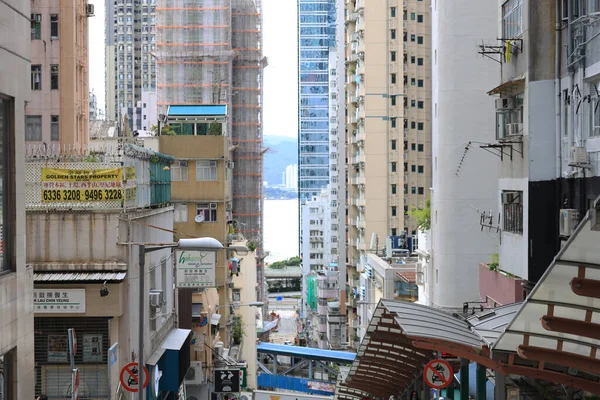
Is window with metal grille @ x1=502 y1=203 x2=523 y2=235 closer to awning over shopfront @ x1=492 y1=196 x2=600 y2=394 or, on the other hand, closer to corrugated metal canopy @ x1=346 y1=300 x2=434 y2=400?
corrugated metal canopy @ x1=346 y1=300 x2=434 y2=400

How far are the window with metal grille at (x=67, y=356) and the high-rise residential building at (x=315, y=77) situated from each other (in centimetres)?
13322

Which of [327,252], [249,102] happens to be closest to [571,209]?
[249,102]

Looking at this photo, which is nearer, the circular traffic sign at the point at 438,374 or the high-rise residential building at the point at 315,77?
the circular traffic sign at the point at 438,374

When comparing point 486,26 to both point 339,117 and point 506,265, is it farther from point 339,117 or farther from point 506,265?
point 339,117

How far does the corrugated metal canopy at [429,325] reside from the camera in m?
16.4

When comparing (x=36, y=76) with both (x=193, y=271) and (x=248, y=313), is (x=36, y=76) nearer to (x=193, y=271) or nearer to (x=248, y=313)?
(x=193, y=271)

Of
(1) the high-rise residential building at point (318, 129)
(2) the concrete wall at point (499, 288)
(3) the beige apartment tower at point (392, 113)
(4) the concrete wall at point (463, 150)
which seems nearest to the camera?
(2) the concrete wall at point (499, 288)

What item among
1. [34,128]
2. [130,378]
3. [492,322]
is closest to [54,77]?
[34,128]

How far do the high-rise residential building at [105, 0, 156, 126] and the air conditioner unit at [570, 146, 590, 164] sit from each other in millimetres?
136915

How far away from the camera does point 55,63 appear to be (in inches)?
1790

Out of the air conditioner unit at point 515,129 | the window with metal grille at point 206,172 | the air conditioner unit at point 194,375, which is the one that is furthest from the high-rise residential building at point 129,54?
the air conditioner unit at point 515,129

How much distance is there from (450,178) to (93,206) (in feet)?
72.7

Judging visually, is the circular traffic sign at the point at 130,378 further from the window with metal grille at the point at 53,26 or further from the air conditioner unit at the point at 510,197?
the window with metal grille at the point at 53,26

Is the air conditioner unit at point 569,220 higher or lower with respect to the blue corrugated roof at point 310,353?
higher
